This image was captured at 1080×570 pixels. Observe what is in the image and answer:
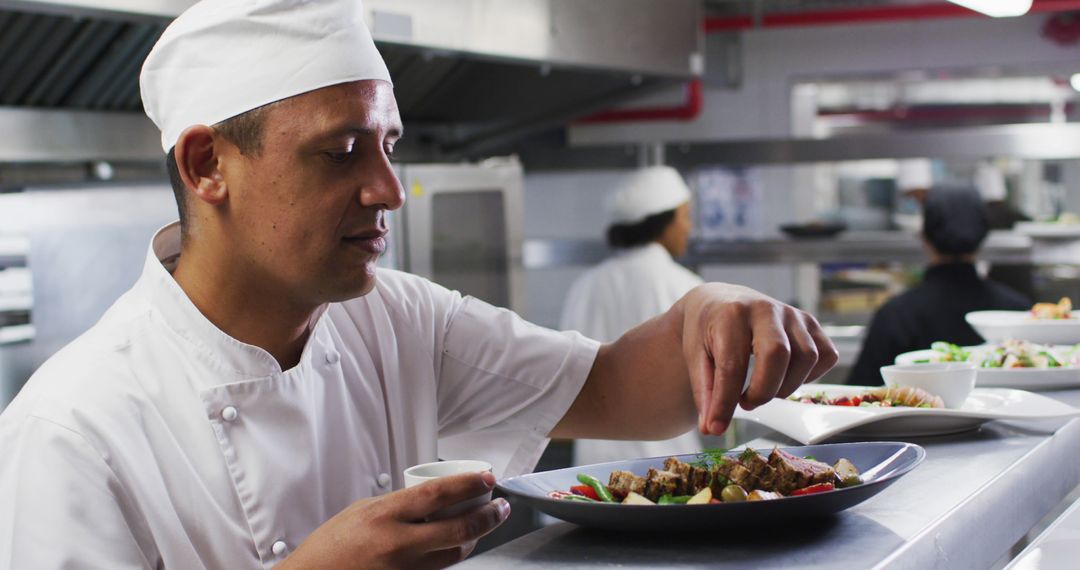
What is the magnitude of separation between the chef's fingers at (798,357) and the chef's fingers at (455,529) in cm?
38

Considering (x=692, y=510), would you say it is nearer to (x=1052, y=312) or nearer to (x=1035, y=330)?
(x=1035, y=330)

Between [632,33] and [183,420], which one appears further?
[632,33]

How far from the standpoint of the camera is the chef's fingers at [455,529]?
1115 millimetres

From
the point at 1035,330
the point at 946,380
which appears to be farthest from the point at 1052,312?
the point at 946,380

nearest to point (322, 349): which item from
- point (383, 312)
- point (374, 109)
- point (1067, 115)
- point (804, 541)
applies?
point (383, 312)

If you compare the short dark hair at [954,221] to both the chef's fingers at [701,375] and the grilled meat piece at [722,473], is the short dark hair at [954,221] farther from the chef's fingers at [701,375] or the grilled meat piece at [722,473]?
the grilled meat piece at [722,473]

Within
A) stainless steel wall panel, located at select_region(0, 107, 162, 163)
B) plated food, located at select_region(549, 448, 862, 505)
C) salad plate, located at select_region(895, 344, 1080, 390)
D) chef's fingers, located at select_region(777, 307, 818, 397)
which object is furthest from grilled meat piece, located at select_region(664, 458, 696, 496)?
stainless steel wall panel, located at select_region(0, 107, 162, 163)

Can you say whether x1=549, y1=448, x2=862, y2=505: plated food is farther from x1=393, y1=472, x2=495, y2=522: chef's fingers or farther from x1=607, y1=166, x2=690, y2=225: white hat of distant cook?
x1=607, y1=166, x2=690, y2=225: white hat of distant cook

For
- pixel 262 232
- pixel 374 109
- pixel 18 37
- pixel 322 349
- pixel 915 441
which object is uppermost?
pixel 18 37

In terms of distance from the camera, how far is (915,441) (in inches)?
66.3

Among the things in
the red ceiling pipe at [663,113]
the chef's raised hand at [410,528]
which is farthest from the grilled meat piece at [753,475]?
the red ceiling pipe at [663,113]

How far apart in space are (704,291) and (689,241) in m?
4.64

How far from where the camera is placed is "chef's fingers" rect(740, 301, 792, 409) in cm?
126

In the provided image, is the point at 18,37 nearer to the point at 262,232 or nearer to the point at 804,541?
the point at 262,232
